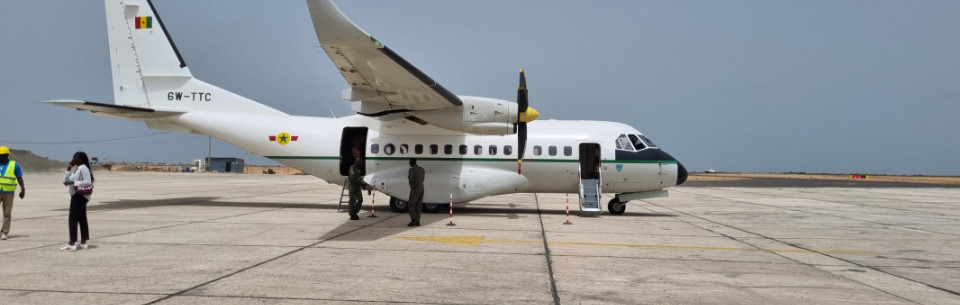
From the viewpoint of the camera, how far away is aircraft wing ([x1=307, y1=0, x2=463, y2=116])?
965 cm

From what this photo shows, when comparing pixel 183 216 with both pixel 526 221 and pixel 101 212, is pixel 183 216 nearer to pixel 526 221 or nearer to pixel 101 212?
pixel 101 212

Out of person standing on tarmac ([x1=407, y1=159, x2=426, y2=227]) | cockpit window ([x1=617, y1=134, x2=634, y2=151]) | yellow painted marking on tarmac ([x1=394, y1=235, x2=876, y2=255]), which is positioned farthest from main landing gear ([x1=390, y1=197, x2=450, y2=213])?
cockpit window ([x1=617, y1=134, x2=634, y2=151])

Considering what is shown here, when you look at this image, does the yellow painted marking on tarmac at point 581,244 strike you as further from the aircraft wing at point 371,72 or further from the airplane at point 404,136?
the airplane at point 404,136

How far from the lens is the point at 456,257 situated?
873 centimetres

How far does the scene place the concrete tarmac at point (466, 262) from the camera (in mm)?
6203

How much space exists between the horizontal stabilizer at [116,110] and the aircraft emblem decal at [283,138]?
307cm

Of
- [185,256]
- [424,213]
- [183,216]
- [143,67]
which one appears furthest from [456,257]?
[143,67]

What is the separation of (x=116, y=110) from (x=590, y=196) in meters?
13.7

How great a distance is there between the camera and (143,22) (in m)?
17.5

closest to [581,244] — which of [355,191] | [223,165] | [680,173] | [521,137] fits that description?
[521,137]

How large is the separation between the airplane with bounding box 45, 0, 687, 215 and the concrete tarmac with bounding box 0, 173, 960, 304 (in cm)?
207

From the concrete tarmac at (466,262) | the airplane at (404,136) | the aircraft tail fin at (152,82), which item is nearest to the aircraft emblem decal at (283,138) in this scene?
the airplane at (404,136)

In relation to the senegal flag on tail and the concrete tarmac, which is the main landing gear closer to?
the concrete tarmac

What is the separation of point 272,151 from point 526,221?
8.12 meters
